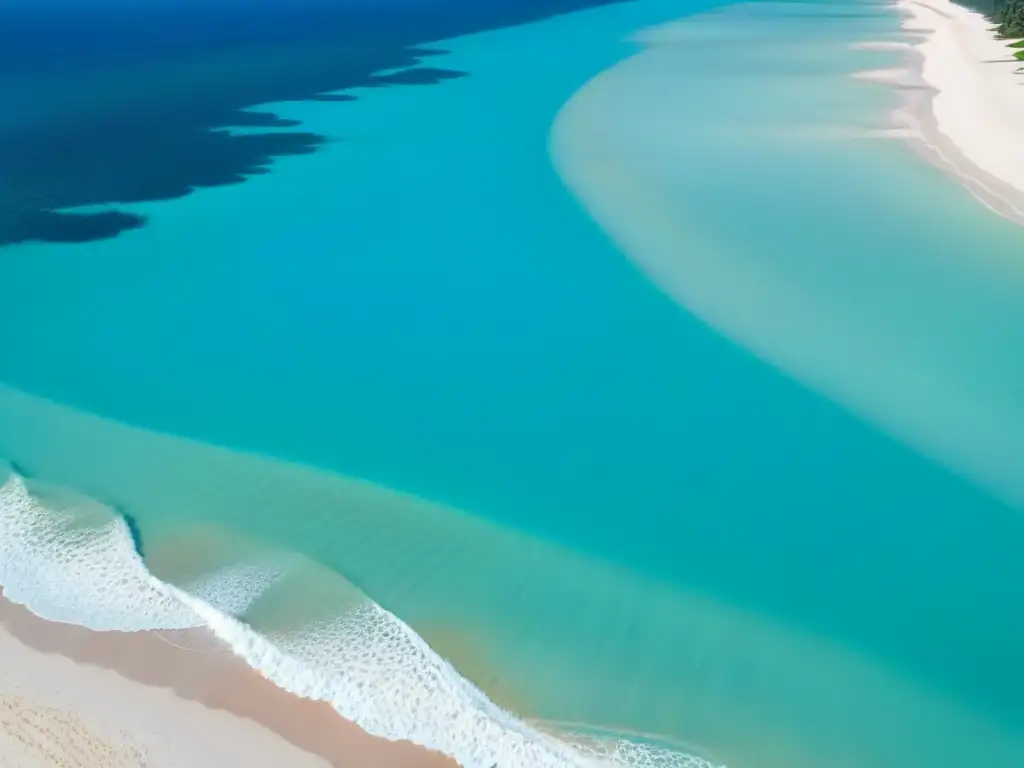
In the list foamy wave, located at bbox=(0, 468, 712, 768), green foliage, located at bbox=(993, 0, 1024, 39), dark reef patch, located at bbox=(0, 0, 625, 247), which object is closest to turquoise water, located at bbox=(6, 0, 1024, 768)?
foamy wave, located at bbox=(0, 468, 712, 768)

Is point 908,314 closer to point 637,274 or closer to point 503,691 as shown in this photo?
point 637,274

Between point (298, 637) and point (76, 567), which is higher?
point (76, 567)

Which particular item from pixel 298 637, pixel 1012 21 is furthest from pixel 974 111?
pixel 298 637

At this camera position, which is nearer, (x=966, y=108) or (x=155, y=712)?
(x=155, y=712)

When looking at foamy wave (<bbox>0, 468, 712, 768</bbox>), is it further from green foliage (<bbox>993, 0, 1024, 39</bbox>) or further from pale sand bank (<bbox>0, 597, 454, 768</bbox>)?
green foliage (<bbox>993, 0, 1024, 39</bbox>)

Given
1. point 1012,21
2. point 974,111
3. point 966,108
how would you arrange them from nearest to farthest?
point 974,111, point 966,108, point 1012,21

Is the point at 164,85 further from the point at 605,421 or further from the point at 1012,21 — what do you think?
the point at 1012,21

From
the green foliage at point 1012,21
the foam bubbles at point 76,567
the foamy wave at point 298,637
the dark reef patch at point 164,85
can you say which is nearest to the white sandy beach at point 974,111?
the green foliage at point 1012,21
